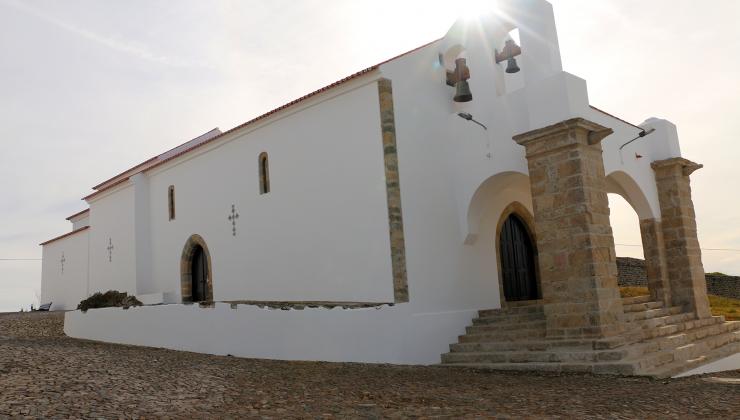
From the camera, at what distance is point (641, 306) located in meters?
11.6

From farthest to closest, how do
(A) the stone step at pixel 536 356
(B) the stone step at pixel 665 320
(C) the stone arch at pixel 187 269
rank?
(C) the stone arch at pixel 187 269
(B) the stone step at pixel 665 320
(A) the stone step at pixel 536 356

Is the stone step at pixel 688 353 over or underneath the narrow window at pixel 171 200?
underneath

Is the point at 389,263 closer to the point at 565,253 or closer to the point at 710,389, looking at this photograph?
the point at 565,253

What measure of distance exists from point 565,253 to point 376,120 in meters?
4.09

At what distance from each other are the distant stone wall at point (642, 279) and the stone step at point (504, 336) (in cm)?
1428

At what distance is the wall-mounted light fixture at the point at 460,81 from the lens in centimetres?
1173

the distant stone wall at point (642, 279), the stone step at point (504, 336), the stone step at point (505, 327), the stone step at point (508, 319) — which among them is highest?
the distant stone wall at point (642, 279)

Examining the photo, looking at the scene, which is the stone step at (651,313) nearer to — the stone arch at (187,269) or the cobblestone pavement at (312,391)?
the cobblestone pavement at (312,391)

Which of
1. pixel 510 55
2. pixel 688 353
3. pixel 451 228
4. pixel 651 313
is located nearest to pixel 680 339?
pixel 688 353

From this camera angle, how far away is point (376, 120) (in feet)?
36.8

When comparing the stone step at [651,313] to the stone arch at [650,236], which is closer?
the stone step at [651,313]

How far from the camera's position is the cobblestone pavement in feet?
19.3

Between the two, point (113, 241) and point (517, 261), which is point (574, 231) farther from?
point (113, 241)

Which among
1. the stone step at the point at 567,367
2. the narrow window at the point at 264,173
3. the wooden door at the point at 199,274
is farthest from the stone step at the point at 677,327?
the wooden door at the point at 199,274
